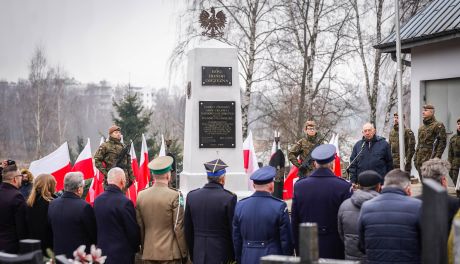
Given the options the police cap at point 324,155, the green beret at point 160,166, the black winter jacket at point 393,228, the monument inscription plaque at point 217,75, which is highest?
the monument inscription plaque at point 217,75

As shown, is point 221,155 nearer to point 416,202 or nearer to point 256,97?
point 416,202

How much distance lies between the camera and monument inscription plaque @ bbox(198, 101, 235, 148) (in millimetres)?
12523

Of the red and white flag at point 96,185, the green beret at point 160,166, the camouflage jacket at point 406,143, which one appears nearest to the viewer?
the green beret at point 160,166

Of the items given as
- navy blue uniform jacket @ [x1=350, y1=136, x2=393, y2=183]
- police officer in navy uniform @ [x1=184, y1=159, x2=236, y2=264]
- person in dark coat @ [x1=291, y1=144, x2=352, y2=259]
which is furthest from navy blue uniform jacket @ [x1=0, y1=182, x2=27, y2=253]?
navy blue uniform jacket @ [x1=350, y1=136, x2=393, y2=183]

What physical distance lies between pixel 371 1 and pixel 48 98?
33.7m

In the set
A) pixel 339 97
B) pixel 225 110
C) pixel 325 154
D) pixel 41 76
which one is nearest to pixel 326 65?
pixel 339 97

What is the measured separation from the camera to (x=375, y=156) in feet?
34.9

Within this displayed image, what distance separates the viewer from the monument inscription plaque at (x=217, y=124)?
1252 cm

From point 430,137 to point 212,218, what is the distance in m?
6.87

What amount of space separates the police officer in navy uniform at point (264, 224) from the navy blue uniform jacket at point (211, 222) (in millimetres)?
483

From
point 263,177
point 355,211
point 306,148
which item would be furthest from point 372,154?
point 355,211

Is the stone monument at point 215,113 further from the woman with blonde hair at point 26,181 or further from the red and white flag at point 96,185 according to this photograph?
the woman with blonde hair at point 26,181

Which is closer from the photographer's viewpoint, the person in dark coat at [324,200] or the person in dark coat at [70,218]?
the person in dark coat at [324,200]

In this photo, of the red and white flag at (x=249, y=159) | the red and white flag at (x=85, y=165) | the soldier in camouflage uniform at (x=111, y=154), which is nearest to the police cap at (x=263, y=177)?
the soldier in camouflage uniform at (x=111, y=154)
